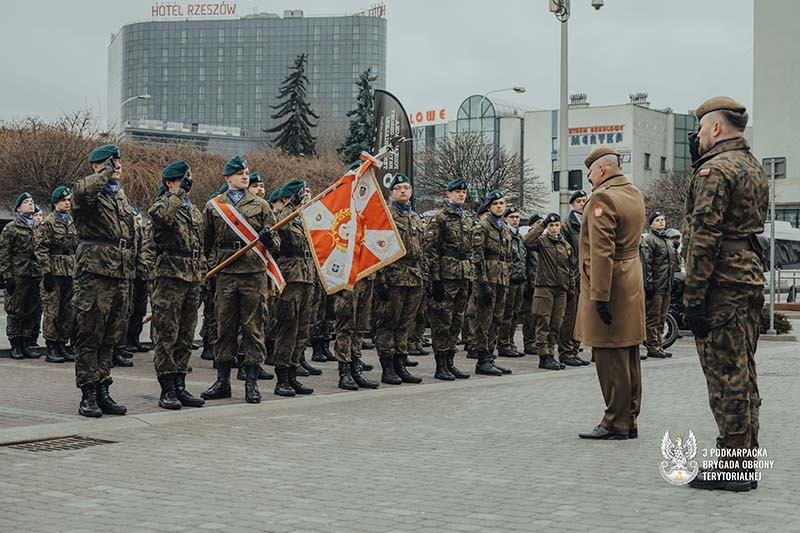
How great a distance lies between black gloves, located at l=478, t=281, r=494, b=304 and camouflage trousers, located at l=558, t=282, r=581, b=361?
222 cm

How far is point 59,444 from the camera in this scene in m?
7.99

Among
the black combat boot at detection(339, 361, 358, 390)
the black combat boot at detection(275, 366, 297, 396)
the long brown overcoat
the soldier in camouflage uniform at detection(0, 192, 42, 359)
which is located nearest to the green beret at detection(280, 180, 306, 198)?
the black combat boot at detection(339, 361, 358, 390)

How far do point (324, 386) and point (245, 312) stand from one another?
1.97 m

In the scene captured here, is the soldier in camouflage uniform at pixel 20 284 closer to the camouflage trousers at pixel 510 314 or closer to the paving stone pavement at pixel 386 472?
the paving stone pavement at pixel 386 472

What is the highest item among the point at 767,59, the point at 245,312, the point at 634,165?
the point at 767,59

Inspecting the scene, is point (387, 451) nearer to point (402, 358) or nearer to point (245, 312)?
point (245, 312)

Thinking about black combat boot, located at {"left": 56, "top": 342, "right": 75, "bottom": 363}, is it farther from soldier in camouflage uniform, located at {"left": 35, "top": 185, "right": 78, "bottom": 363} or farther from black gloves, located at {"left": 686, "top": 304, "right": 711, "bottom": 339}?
black gloves, located at {"left": 686, "top": 304, "right": 711, "bottom": 339}

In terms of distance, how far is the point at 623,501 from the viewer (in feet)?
19.8

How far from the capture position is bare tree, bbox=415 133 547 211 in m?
48.7

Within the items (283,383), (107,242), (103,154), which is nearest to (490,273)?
(283,383)

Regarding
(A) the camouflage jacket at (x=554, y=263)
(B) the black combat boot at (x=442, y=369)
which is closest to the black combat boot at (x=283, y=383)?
(B) the black combat boot at (x=442, y=369)

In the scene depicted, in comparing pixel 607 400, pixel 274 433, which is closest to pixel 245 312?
pixel 274 433

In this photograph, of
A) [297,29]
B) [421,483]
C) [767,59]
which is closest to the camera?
[421,483]

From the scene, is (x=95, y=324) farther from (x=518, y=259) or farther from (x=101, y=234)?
(x=518, y=259)
